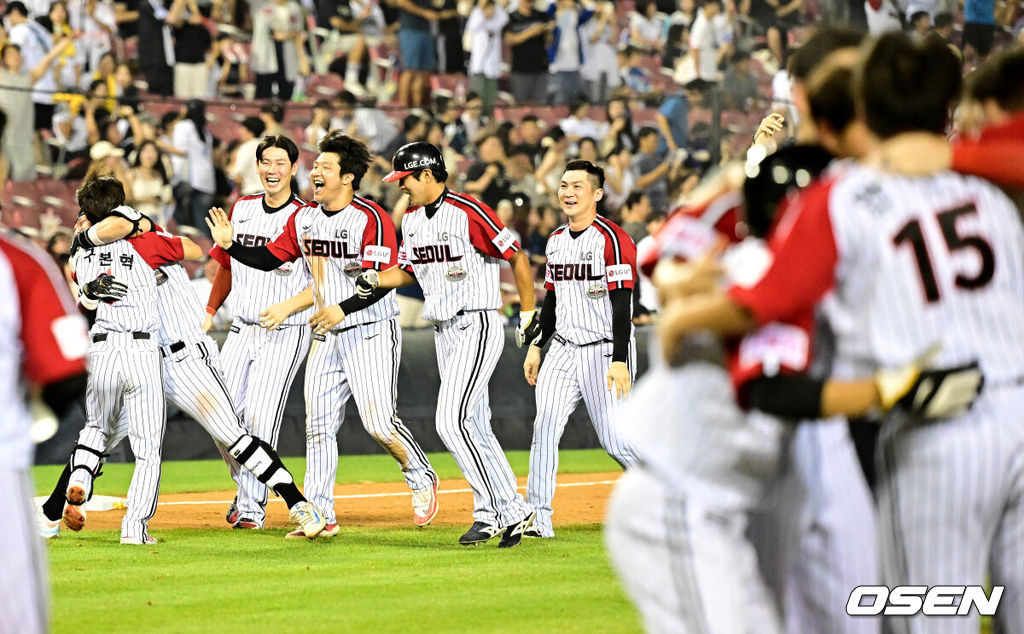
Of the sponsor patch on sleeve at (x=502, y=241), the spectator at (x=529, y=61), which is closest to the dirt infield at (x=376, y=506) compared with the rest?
the sponsor patch on sleeve at (x=502, y=241)

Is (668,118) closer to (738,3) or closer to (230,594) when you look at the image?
(738,3)

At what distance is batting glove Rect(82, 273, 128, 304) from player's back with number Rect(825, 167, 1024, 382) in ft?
21.0

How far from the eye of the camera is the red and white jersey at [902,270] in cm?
311

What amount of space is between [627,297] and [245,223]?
3.07 m

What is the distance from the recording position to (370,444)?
50.4 feet

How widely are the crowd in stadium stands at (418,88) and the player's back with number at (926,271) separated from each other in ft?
35.7

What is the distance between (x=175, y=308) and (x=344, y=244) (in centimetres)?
122

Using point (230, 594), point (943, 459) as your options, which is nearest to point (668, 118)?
point (230, 594)

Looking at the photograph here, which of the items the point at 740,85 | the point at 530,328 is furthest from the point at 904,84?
the point at 740,85

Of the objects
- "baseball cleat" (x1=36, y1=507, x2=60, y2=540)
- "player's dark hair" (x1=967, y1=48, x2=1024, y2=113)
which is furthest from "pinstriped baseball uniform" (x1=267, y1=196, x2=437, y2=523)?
"player's dark hair" (x1=967, y1=48, x2=1024, y2=113)

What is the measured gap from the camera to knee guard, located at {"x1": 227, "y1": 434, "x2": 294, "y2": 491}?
8.88 meters

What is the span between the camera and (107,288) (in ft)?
28.8

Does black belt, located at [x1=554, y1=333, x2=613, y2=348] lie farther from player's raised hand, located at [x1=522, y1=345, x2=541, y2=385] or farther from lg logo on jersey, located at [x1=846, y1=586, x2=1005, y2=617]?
lg logo on jersey, located at [x1=846, y1=586, x2=1005, y2=617]

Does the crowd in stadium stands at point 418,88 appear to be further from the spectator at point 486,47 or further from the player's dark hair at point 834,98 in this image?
the player's dark hair at point 834,98
